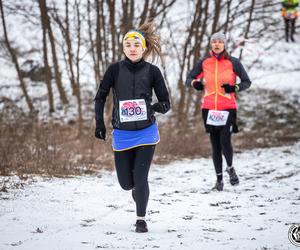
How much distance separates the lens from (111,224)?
431 centimetres

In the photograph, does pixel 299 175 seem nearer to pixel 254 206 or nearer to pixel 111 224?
pixel 254 206

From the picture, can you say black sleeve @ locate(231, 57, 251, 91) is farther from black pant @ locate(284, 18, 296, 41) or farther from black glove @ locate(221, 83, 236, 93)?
black pant @ locate(284, 18, 296, 41)

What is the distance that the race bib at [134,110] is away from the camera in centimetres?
417

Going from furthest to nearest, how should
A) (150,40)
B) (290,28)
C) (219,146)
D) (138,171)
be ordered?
1. (290,28)
2. (219,146)
3. (150,40)
4. (138,171)

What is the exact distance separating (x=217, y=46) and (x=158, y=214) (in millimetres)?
2557

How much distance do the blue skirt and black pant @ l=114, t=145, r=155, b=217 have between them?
5cm

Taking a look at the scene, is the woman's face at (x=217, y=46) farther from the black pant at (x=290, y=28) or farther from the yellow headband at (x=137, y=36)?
the black pant at (x=290, y=28)

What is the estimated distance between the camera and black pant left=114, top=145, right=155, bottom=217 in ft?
13.6

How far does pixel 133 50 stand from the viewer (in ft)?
13.9

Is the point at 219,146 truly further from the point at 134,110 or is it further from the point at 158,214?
the point at 134,110

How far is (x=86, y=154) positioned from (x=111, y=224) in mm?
4549

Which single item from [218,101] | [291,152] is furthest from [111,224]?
[291,152]

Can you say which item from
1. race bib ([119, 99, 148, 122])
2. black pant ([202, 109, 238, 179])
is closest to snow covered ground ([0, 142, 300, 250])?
black pant ([202, 109, 238, 179])

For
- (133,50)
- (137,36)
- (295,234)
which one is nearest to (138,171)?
(133,50)
